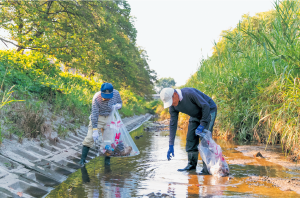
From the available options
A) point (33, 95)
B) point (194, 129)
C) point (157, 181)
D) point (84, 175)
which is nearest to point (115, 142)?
point (84, 175)

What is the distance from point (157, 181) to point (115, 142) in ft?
5.21

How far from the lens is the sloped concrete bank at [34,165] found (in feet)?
12.2

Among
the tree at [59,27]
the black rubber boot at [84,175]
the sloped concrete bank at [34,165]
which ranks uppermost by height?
the tree at [59,27]

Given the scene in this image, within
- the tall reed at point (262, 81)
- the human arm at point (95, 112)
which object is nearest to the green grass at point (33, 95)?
the human arm at point (95, 112)

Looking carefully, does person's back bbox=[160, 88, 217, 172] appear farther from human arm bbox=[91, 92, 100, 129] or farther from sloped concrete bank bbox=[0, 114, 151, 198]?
sloped concrete bank bbox=[0, 114, 151, 198]

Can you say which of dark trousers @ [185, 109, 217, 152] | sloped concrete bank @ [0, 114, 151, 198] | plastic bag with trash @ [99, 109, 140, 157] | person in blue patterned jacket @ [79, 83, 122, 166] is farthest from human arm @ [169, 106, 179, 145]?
sloped concrete bank @ [0, 114, 151, 198]

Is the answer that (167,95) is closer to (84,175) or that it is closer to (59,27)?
(84,175)

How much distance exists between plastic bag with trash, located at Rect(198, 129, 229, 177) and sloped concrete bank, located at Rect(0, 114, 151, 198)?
249 cm

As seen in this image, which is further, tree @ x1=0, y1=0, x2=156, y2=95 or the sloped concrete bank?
tree @ x1=0, y1=0, x2=156, y2=95

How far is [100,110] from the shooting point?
18.6ft

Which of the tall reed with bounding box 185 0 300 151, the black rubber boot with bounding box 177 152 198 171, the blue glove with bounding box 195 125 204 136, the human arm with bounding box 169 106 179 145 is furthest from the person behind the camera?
the tall reed with bounding box 185 0 300 151

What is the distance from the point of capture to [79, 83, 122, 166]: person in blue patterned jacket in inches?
214

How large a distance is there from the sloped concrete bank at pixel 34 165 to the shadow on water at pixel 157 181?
9.1 inches

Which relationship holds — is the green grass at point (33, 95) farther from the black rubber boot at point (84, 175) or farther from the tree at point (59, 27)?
the black rubber boot at point (84, 175)
